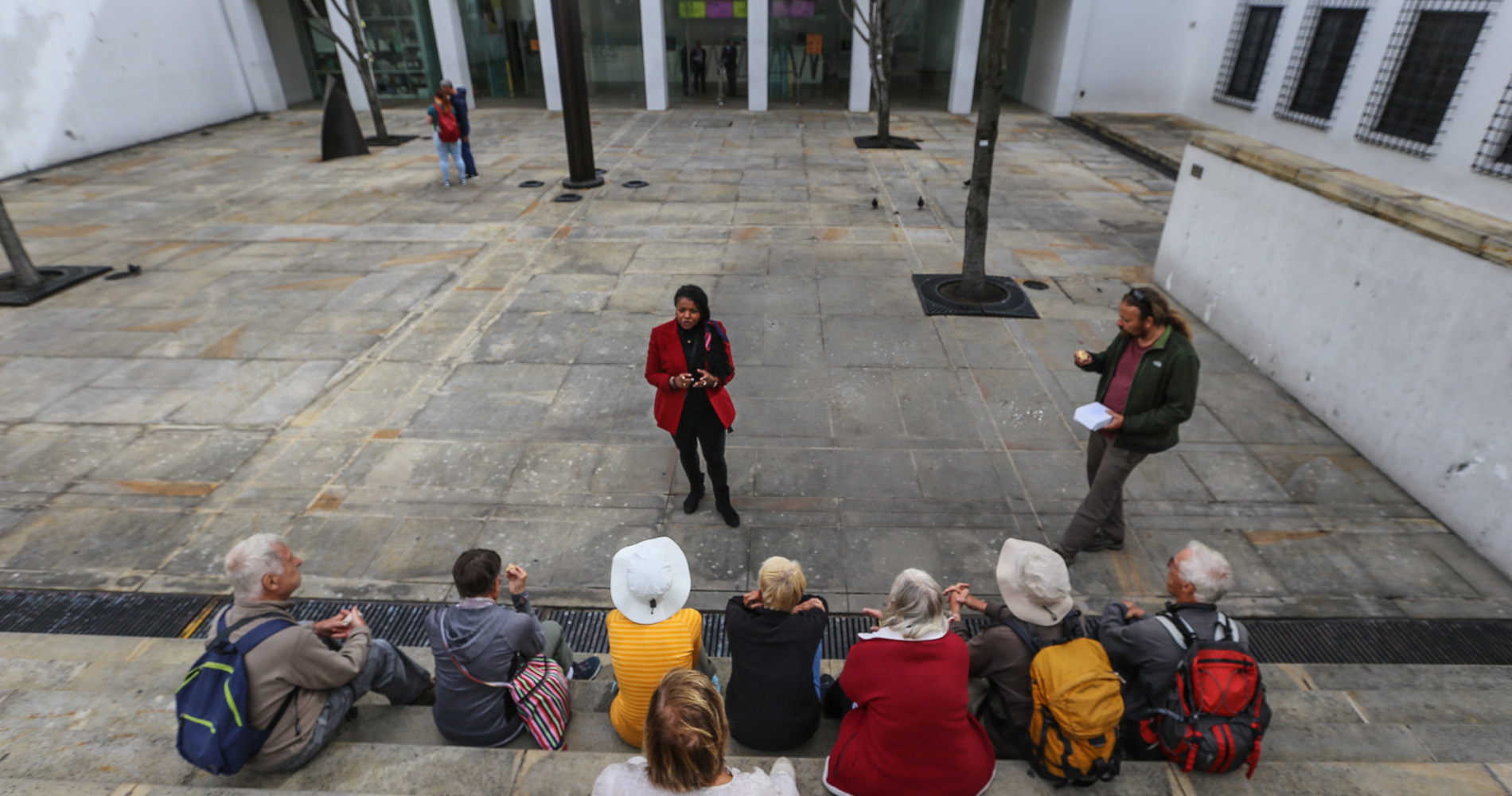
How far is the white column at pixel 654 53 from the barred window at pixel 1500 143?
16972 millimetres

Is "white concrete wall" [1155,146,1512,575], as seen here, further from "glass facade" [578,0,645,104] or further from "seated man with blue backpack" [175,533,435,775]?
"glass facade" [578,0,645,104]

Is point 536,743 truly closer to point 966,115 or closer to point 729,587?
point 729,587

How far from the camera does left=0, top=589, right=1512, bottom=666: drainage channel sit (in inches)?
158

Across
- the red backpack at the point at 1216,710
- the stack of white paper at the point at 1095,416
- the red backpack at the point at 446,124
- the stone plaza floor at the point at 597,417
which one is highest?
the red backpack at the point at 446,124

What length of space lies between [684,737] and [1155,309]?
10.6 feet

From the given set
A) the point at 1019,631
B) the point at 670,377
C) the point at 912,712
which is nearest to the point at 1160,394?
the point at 1019,631

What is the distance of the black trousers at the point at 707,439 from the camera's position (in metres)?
4.67

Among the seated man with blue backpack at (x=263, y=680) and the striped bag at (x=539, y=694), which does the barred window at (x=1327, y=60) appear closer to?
the striped bag at (x=539, y=694)

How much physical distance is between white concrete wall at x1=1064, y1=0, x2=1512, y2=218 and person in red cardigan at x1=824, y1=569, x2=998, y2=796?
11201mm

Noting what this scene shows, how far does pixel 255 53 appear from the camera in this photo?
65.5 feet

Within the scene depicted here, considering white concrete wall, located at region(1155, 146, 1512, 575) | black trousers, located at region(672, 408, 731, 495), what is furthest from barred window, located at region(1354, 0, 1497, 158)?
black trousers, located at region(672, 408, 731, 495)

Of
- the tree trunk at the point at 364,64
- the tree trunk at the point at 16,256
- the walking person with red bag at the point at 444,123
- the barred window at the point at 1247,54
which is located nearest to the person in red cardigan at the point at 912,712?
the tree trunk at the point at 16,256

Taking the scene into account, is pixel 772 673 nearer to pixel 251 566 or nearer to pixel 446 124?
pixel 251 566

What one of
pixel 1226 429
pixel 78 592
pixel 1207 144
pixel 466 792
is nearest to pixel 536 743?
pixel 466 792
